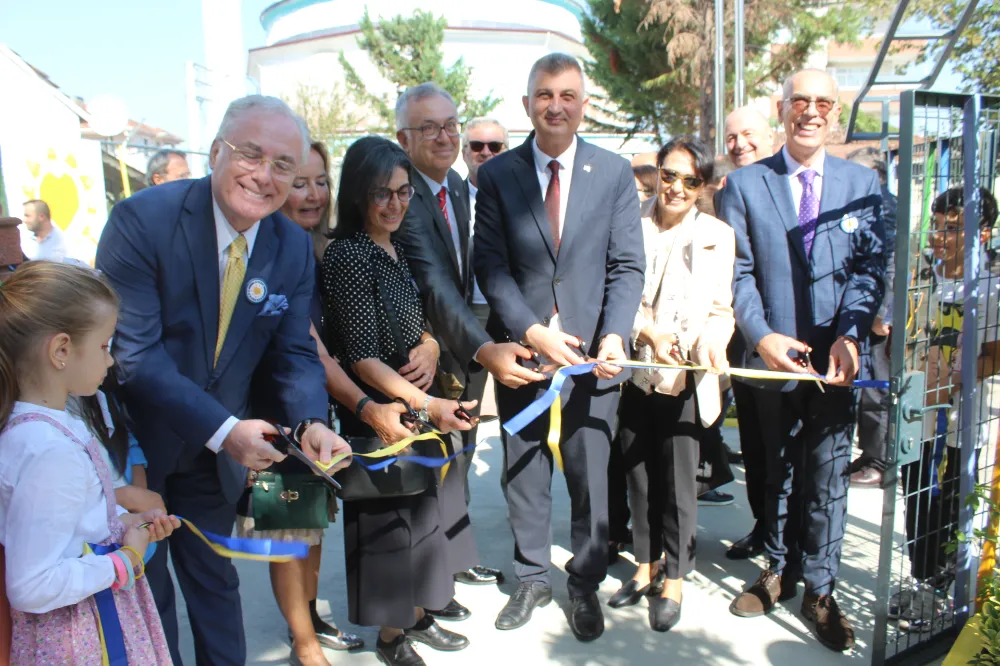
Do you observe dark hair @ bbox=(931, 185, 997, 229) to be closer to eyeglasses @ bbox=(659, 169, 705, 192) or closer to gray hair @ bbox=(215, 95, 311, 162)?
eyeglasses @ bbox=(659, 169, 705, 192)

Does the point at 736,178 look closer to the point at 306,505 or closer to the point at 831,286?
the point at 831,286

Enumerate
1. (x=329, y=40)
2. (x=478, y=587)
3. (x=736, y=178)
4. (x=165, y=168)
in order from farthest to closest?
(x=329, y=40)
(x=165, y=168)
(x=478, y=587)
(x=736, y=178)

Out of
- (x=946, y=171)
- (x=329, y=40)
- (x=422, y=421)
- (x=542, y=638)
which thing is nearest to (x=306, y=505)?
(x=422, y=421)

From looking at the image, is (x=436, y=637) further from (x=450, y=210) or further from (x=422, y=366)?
(x=450, y=210)

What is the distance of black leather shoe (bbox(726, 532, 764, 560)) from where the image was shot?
175 inches

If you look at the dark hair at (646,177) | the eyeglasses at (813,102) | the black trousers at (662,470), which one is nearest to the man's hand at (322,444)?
the black trousers at (662,470)

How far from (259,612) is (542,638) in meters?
1.41

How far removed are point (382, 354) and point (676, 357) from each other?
1.36m

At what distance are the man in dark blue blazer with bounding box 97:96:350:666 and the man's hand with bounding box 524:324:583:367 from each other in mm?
967

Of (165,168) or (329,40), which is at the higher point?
(329,40)

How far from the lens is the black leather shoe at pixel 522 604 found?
3678mm

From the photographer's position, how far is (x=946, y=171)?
295cm

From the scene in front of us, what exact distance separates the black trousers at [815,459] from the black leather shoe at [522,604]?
1204 millimetres

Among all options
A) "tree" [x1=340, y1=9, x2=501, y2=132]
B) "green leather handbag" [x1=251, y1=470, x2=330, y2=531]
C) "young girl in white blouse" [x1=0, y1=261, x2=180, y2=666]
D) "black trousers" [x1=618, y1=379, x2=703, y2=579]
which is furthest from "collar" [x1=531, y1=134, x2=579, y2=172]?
"tree" [x1=340, y1=9, x2=501, y2=132]
